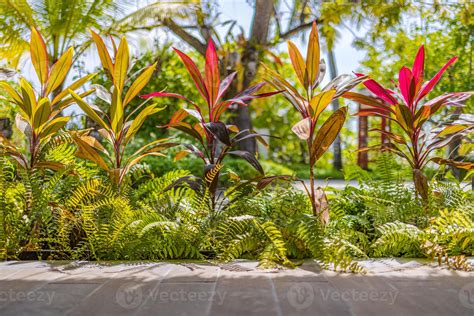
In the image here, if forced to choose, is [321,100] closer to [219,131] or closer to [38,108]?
[219,131]

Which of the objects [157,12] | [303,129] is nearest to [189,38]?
[157,12]

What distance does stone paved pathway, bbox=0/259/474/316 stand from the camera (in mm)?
1550

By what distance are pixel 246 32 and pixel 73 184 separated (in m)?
7.29

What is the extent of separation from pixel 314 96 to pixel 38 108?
1.48 metres

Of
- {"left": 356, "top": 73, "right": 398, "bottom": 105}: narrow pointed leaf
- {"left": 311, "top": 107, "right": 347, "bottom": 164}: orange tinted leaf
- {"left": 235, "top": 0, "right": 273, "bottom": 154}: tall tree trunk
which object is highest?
{"left": 235, "top": 0, "right": 273, "bottom": 154}: tall tree trunk

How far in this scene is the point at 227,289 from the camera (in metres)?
1.76

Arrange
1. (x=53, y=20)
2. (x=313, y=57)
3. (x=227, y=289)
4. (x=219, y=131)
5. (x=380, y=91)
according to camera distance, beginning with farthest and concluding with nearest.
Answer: (x=53, y=20), (x=380, y=91), (x=313, y=57), (x=219, y=131), (x=227, y=289)

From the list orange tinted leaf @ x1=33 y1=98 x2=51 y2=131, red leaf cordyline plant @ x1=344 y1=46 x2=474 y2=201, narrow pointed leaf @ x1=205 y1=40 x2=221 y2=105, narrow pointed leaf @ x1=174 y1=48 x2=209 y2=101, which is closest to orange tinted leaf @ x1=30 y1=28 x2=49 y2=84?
orange tinted leaf @ x1=33 y1=98 x2=51 y2=131

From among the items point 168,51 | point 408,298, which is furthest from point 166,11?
point 408,298

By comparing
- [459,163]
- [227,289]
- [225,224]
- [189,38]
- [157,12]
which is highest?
[157,12]

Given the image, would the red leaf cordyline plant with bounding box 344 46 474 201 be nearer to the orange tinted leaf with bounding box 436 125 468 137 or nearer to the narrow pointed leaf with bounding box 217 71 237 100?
the orange tinted leaf with bounding box 436 125 468 137

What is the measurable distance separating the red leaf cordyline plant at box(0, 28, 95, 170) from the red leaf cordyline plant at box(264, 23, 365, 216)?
1.22m

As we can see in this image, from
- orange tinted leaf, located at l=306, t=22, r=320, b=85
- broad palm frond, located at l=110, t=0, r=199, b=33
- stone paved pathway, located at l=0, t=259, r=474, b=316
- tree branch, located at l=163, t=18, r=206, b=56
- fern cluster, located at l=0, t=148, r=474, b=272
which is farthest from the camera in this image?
tree branch, located at l=163, t=18, r=206, b=56

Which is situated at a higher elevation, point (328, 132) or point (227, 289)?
point (328, 132)
